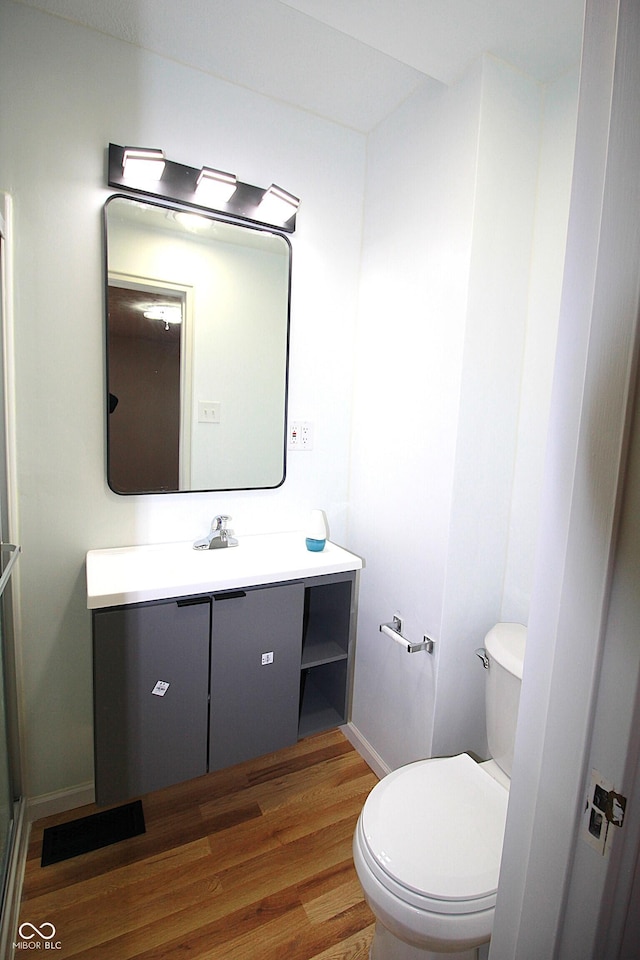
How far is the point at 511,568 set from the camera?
166 centimetres

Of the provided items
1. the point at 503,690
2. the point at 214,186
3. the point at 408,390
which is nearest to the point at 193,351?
the point at 214,186

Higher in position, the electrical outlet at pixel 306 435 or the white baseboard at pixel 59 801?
the electrical outlet at pixel 306 435

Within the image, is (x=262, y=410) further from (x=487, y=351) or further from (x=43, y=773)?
(x=43, y=773)

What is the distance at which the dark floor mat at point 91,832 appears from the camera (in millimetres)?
1526

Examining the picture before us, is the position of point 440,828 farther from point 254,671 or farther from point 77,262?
point 77,262

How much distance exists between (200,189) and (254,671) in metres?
1.66

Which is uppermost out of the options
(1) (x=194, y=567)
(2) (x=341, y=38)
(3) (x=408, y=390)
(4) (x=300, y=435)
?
(2) (x=341, y=38)

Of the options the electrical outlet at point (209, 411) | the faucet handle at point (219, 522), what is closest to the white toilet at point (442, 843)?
the faucet handle at point (219, 522)

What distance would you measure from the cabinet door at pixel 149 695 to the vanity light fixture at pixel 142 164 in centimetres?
139

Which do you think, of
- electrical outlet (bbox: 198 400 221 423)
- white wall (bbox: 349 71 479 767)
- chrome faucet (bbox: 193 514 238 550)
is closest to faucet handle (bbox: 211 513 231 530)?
chrome faucet (bbox: 193 514 238 550)

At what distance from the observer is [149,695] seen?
1.39 meters

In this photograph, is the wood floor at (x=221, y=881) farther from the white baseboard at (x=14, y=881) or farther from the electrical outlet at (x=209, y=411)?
the electrical outlet at (x=209, y=411)

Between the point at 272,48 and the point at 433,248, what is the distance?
0.82 meters

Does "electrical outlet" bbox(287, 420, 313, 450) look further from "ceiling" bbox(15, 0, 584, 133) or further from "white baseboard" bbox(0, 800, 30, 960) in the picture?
"white baseboard" bbox(0, 800, 30, 960)
